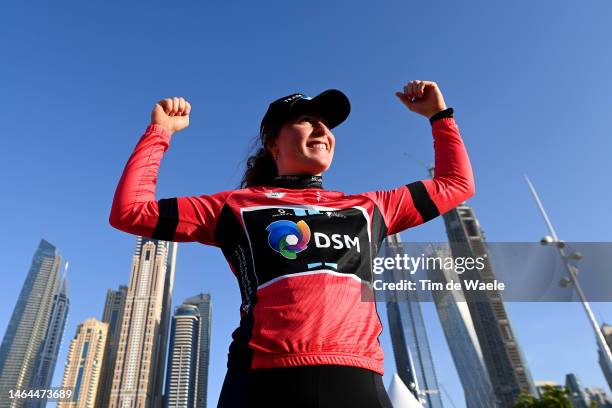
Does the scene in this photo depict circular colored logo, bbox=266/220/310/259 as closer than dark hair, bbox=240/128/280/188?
Yes

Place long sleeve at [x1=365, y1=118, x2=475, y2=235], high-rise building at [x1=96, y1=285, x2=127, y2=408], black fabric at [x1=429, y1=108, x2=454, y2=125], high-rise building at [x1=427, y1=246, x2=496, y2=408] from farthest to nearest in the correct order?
high-rise building at [x1=96, y1=285, x2=127, y2=408] → high-rise building at [x1=427, y1=246, x2=496, y2=408] → black fabric at [x1=429, y1=108, x2=454, y2=125] → long sleeve at [x1=365, y1=118, x2=475, y2=235]

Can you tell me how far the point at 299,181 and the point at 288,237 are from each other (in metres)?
0.50

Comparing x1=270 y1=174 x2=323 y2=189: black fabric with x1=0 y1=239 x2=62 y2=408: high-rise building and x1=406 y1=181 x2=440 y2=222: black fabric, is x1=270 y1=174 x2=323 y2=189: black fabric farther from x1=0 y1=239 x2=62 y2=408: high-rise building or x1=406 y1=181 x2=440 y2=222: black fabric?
x1=0 y1=239 x2=62 y2=408: high-rise building

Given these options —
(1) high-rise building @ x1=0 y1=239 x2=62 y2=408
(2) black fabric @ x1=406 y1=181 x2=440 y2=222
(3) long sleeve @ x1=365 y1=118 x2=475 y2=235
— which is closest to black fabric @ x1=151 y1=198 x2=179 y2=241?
(3) long sleeve @ x1=365 y1=118 x2=475 y2=235

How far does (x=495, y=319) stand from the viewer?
71.7 m

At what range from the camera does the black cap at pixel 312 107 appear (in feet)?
7.55

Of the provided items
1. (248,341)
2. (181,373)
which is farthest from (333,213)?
(181,373)

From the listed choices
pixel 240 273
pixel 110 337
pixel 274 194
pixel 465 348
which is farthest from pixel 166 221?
pixel 110 337

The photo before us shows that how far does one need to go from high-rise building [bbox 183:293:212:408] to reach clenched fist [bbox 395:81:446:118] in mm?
116949

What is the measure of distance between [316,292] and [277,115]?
1.13 meters

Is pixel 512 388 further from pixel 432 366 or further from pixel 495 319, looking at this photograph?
pixel 432 366

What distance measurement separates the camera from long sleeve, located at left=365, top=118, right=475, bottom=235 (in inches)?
83.8

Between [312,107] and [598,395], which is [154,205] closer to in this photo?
[312,107]

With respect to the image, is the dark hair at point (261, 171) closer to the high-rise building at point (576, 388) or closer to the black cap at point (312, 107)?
the black cap at point (312, 107)
